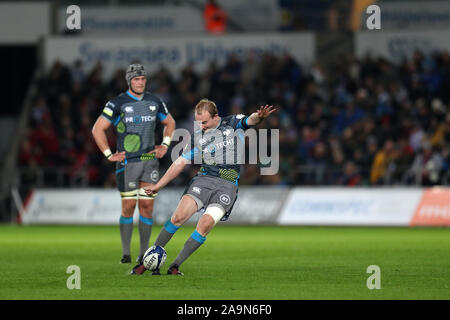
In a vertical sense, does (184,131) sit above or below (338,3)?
below

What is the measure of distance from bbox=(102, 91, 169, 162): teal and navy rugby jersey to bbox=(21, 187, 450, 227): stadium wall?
12.8 metres

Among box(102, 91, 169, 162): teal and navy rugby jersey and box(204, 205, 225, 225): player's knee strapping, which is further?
box(102, 91, 169, 162): teal and navy rugby jersey

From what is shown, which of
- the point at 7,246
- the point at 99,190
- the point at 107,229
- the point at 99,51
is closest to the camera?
the point at 7,246

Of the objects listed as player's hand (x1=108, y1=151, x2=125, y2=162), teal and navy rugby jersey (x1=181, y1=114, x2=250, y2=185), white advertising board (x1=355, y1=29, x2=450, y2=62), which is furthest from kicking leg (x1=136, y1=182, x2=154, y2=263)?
white advertising board (x1=355, y1=29, x2=450, y2=62)

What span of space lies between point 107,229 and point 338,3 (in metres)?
14.7

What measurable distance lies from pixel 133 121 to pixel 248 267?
292cm

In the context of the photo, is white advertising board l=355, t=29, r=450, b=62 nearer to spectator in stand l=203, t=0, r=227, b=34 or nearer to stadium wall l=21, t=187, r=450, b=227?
spectator in stand l=203, t=0, r=227, b=34

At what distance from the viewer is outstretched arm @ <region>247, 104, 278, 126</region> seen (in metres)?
12.4

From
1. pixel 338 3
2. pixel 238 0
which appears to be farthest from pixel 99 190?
pixel 338 3

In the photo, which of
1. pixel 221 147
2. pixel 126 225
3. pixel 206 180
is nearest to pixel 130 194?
pixel 126 225

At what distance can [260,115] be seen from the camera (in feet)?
41.0

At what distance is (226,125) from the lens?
13.1 metres

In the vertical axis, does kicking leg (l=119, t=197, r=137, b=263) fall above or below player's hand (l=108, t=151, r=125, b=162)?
below
